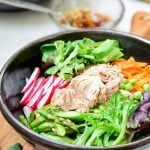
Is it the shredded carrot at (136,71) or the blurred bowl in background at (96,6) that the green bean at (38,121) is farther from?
the blurred bowl in background at (96,6)

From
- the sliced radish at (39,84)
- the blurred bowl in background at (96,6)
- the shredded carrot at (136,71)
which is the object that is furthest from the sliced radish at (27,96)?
the blurred bowl in background at (96,6)

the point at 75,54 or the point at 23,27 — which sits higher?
the point at 75,54

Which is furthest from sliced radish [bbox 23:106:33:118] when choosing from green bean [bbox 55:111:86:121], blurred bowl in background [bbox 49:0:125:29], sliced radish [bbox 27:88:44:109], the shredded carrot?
blurred bowl in background [bbox 49:0:125:29]

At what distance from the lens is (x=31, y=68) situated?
114 cm

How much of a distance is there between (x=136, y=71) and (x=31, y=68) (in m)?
0.29

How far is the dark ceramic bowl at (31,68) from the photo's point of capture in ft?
2.78

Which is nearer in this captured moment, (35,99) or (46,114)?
(46,114)

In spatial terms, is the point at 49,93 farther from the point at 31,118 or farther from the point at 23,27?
the point at 23,27

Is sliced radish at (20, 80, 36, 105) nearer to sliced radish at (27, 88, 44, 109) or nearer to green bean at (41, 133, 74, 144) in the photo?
sliced radish at (27, 88, 44, 109)

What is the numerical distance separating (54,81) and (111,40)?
0.21m

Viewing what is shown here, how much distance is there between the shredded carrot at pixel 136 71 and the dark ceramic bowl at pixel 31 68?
6 centimetres

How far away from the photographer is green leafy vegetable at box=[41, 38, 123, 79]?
1084mm

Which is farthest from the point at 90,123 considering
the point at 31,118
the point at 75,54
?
the point at 75,54

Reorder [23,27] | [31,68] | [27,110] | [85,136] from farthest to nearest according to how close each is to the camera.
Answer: [23,27] < [31,68] < [27,110] < [85,136]
